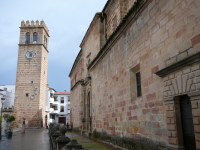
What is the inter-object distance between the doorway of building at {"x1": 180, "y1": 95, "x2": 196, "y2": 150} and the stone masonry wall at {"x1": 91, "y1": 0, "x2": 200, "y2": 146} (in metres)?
0.44

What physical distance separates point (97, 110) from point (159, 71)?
21.4ft

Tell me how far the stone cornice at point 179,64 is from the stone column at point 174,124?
2.06 ft

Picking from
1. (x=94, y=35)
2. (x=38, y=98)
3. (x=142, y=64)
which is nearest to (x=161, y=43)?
(x=142, y=64)

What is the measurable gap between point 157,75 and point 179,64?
1.02 m

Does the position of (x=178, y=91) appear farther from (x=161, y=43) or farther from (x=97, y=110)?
(x=97, y=110)

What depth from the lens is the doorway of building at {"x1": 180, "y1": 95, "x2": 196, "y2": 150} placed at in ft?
13.0

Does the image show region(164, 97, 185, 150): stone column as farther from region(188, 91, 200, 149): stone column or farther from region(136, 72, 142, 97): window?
region(136, 72, 142, 97): window

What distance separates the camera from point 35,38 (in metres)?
34.7

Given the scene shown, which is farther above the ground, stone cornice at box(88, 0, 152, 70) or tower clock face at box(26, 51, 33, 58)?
tower clock face at box(26, 51, 33, 58)

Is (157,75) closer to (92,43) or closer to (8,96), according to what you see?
(92,43)

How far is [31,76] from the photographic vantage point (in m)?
32.7

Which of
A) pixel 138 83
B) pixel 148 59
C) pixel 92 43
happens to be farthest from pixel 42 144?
pixel 148 59

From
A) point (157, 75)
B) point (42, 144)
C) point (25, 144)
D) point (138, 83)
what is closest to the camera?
point (157, 75)

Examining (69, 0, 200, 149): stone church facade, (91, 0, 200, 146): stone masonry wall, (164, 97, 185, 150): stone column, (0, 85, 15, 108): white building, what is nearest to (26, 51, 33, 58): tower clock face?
(0, 85, 15, 108): white building
